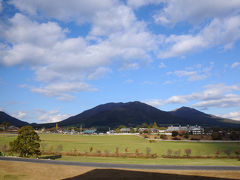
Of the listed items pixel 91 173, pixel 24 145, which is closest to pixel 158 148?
pixel 24 145

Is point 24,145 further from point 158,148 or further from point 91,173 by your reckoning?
point 158,148

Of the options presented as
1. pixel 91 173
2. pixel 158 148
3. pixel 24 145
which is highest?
pixel 24 145

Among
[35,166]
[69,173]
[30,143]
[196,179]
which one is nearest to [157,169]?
[196,179]

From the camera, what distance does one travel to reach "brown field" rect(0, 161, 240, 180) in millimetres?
26719

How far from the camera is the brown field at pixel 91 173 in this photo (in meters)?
26.7

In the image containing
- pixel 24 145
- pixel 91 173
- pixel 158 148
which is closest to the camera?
pixel 91 173

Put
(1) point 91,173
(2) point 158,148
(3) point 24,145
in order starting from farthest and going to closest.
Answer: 1. (2) point 158,148
2. (3) point 24,145
3. (1) point 91,173

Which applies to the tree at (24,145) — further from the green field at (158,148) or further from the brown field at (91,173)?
the brown field at (91,173)

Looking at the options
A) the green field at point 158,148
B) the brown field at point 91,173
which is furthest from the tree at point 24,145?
the brown field at point 91,173

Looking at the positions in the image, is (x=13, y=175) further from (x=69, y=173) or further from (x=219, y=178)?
(x=219, y=178)

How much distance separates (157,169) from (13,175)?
19.0 meters

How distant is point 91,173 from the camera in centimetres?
2872

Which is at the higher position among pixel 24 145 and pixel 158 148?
pixel 24 145

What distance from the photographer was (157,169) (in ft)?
98.7
